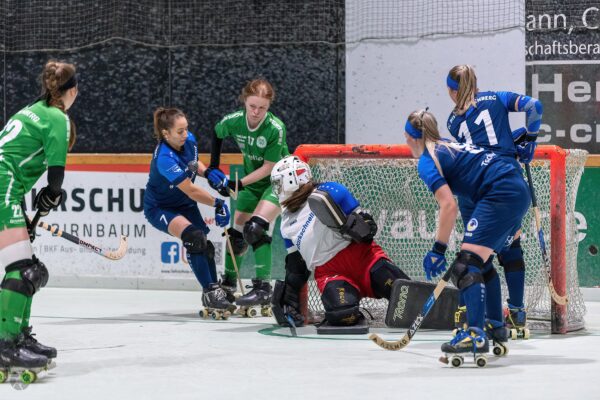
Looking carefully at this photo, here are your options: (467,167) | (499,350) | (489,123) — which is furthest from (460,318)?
(489,123)

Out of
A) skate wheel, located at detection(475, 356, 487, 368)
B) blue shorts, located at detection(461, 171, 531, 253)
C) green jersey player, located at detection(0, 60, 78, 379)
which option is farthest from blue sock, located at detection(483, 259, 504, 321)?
green jersey player, located at detection(0, 60, 78, 379)

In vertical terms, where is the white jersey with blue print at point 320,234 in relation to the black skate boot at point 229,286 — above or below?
above

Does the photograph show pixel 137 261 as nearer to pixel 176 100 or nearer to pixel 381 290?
pixel 176 100

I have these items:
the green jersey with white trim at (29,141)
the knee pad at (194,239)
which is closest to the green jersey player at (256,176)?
the knee pad at (194,239)

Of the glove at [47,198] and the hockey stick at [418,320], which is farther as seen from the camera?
the hockey stick at [418,320]

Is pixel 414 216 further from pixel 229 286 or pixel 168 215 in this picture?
pixel 168 215

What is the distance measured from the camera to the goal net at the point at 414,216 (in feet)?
21.3

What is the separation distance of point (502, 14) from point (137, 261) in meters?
2.83

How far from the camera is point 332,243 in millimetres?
6328

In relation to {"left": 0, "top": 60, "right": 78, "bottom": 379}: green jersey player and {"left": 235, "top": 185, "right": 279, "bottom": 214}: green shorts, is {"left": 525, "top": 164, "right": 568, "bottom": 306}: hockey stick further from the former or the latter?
{"left": 0, "top": 60, "right": 78, "bottom": 379}: green jersey player

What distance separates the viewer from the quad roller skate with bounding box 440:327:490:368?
511 cm

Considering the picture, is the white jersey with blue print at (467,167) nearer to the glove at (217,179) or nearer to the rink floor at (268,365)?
the rink floor at (268,365)

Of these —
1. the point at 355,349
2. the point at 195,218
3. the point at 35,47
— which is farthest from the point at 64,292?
the point at 355,349

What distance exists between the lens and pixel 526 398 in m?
4.43
